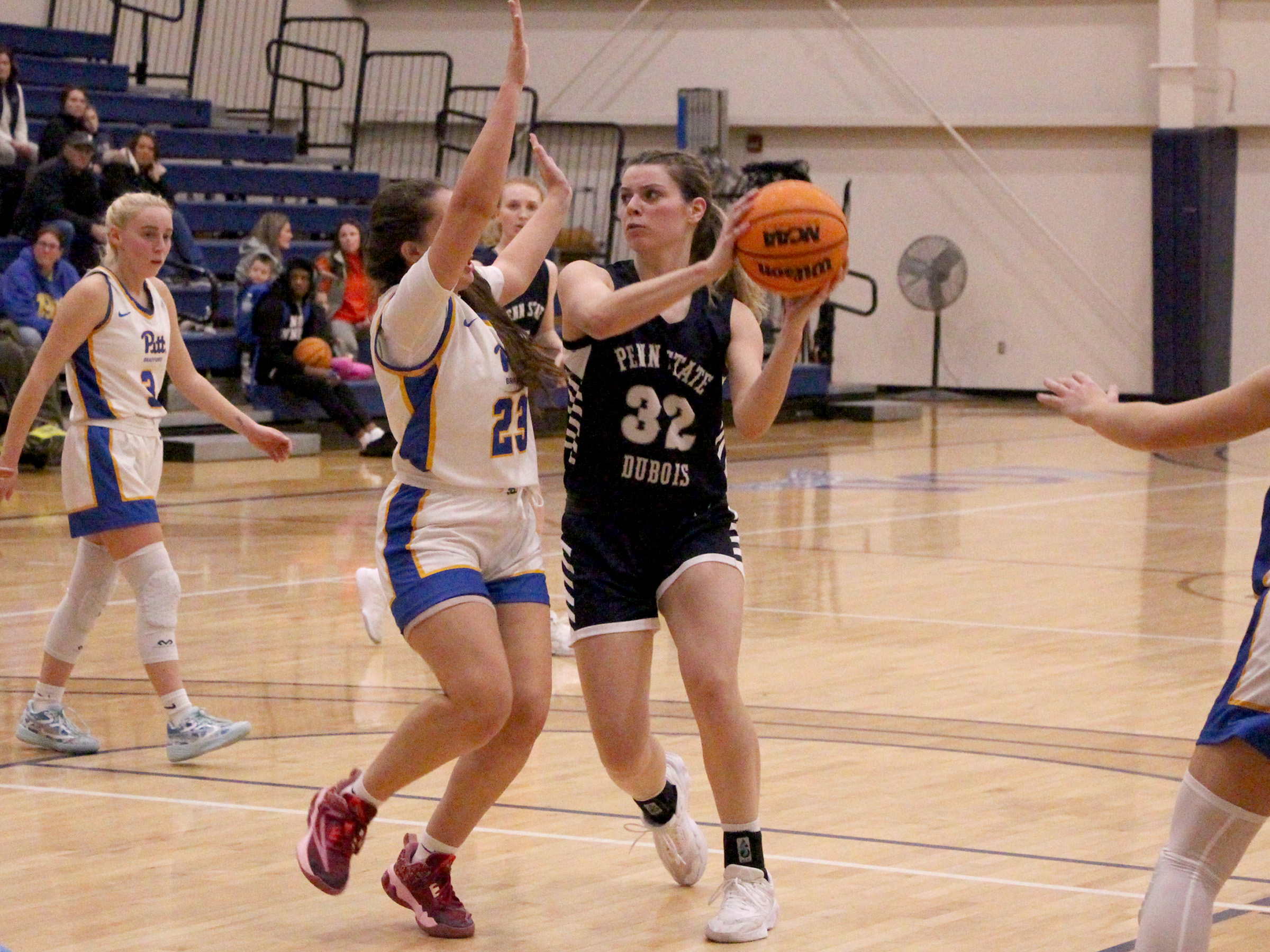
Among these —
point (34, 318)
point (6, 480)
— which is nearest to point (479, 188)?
point (6, 480)

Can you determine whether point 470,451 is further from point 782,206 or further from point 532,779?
point 532,779

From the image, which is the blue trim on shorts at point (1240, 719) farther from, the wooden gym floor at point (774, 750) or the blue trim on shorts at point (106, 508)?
the blue trim on shorts at point (106, 508)

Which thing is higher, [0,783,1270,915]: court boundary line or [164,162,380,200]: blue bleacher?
[164,162,380,200]: blue bleacher

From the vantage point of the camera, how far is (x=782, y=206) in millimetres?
3531

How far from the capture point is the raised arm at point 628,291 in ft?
11.4

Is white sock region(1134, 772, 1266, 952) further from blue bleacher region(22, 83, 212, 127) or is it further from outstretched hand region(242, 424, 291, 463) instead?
blue bleacher region(22, 83, 212, 127)

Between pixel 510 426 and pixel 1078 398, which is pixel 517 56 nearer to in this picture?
pixel 510 426

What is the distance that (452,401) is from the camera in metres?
3.75

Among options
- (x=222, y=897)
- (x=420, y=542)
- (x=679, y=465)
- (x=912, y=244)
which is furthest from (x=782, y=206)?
(x=912, y=244)

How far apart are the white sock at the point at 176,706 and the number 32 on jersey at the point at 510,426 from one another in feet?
5.84

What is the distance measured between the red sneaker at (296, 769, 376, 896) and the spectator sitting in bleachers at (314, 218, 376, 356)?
11.4m

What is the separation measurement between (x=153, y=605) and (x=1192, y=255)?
14883mm

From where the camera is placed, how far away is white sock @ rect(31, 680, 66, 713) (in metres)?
5.29

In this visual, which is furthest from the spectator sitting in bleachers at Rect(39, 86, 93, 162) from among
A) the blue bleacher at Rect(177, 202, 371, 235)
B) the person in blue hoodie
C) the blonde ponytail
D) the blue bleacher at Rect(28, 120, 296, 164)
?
the blonde ponytail
